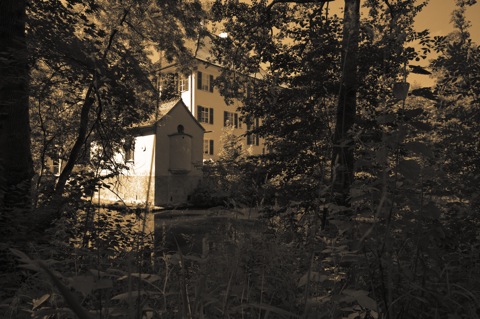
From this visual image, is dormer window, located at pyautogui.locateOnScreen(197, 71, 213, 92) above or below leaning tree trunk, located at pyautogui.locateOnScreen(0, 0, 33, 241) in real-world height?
above

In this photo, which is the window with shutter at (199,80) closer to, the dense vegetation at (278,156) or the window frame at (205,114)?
the window frame at (205,114)

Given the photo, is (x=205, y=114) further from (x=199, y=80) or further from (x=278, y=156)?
(x=278, y=156)

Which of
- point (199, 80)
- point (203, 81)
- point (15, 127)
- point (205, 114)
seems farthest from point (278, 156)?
point (203, 81)

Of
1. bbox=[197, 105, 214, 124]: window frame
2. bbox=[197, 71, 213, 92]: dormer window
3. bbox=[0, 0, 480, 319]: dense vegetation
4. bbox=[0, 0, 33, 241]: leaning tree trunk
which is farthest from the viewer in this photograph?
bbox=[197, 71, 213, 92]: dormer window

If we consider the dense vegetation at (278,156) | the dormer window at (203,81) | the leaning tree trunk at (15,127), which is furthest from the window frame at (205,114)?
the leaning tree trunk at (15,127)

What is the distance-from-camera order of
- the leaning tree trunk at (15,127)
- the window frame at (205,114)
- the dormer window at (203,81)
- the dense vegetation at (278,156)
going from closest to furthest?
the dense vegetation at (278,156)
the leaning tree trunk at (15,127)
the window frame at (205,114)
the dormer window at (203,81)

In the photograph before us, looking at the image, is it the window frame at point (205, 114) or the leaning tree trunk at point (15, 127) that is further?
the window frame at point (205, 114)

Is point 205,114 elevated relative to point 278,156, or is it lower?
elevated

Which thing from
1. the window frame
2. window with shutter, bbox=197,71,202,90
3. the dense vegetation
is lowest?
the dense vegetation

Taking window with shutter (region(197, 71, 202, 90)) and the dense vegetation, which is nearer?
the dense vegetation

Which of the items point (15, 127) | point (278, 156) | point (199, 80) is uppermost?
point (199, 80)

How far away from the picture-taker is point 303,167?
309 inches

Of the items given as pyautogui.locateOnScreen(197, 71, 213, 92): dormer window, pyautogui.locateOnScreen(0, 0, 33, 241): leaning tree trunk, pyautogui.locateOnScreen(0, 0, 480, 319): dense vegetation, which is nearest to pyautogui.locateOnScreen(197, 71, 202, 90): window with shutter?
pyautogui.locateOnScreen(197, 71, 213, 92): dormer window

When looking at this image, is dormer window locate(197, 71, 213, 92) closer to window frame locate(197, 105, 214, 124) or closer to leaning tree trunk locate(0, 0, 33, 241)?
window frame locate(197, 105, 214, 124)
